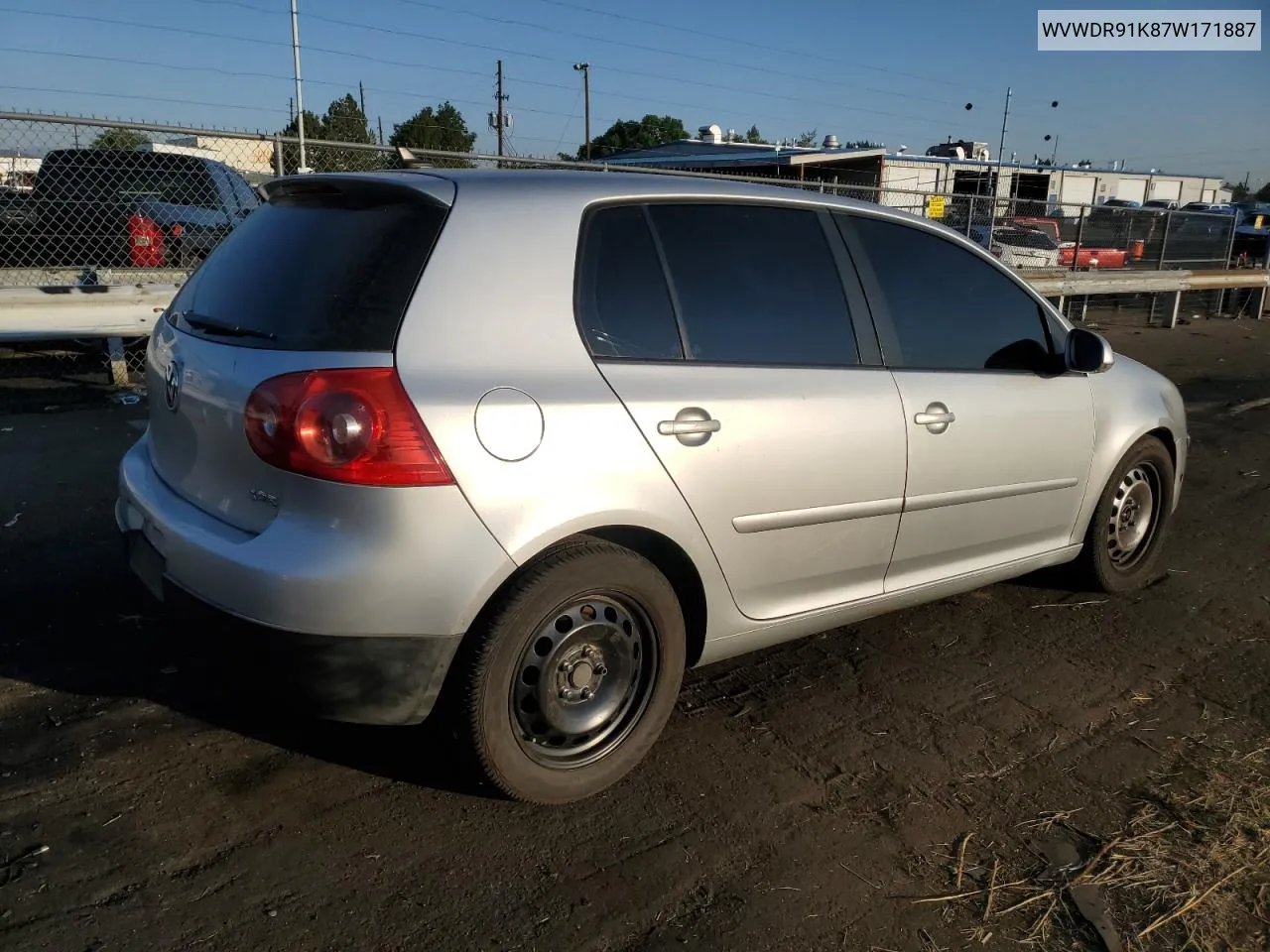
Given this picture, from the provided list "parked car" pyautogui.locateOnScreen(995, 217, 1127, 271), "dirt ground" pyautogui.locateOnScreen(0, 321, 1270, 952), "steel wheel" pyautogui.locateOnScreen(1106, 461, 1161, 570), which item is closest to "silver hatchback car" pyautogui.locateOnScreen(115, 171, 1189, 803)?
"dirt ground" pyautogui.locateOnScreen(0, 321, 1270, 952)

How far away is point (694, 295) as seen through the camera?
3016mm

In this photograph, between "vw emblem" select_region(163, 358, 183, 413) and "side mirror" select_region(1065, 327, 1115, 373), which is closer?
"vw emblem" select_region(163, 358, 183, 413)

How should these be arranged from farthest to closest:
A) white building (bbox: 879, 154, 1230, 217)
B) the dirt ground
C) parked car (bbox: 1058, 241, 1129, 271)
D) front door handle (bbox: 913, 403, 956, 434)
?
white building (bbox: 879, 154, 1230, 217) → parked car (bbox: 1058, 241, 1129, 271) → front door handle (bbox: 913, 403, 956, 434) → the dirt ground

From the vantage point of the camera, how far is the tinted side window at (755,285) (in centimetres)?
302

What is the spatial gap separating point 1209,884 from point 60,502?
16.9 ft

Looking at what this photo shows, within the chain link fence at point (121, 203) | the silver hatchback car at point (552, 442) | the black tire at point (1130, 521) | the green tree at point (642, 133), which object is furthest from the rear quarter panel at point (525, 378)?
the green tree at point (642, 133)

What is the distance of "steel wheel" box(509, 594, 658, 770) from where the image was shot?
8.84 ft

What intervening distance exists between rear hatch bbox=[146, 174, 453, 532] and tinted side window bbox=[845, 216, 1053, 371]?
165cm

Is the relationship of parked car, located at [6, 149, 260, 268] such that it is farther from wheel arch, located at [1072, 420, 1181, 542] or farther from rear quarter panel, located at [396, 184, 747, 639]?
wheel arch, located at [1072, 420, 1181, 542]

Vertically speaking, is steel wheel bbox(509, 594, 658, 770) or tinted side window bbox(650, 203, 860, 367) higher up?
tinted side window bbox(650, 203, 860, 367)

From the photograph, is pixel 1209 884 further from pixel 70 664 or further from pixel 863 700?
pixel 70 664

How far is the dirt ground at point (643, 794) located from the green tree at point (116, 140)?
4.16 meters

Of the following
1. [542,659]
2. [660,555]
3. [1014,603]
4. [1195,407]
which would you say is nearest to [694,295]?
[660,555]

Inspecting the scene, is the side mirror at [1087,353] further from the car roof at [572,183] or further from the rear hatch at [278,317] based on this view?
the rear hatch at [278,317]
